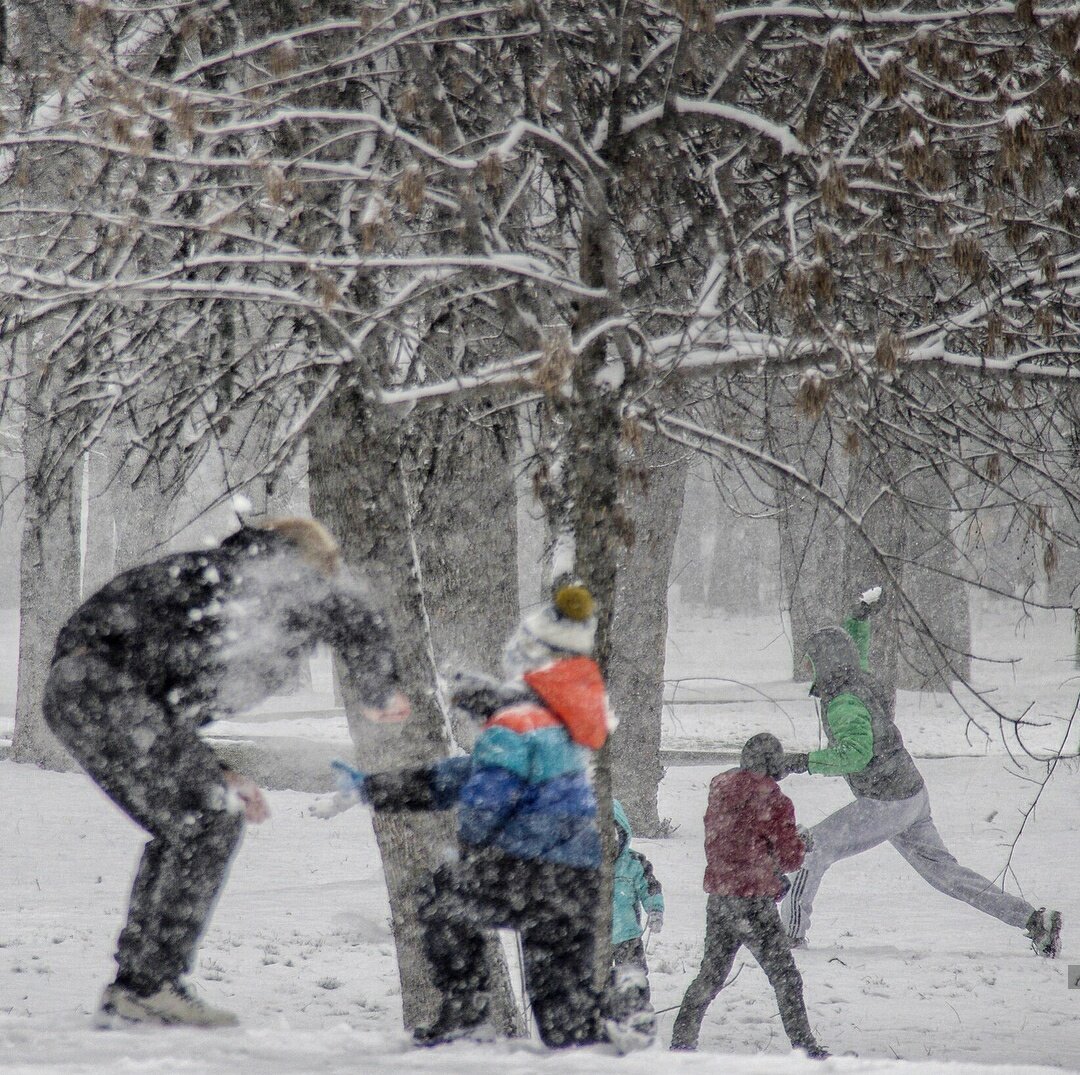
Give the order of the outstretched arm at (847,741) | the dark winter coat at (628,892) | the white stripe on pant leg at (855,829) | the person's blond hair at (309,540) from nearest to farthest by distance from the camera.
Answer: the person's blond hair at (309,540)
the dark winter coat at (628,892)
the outstretched arm at (847,741)
the white stripe on pant leg at (855,829)

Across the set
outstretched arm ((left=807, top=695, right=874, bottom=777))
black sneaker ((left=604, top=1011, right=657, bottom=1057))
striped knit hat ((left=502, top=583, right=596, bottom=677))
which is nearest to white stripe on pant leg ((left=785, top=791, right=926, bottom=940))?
outstretched arm ((left=807, top=695, right=874, bottom=777))

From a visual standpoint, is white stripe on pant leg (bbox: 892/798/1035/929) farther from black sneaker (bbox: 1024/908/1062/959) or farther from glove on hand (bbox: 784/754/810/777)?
glove on hand (bbox: 784/754/810/777)

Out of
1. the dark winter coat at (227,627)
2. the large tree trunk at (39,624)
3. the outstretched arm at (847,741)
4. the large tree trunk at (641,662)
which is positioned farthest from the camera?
the large tree trunk at (39,624)

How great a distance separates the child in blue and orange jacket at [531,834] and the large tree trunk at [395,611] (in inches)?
48.9

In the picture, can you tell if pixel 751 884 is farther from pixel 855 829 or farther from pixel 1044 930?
pixel 1044 930

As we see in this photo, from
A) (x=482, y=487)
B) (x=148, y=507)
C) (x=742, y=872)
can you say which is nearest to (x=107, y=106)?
(x=482, y=487)

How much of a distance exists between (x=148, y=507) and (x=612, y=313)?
522 inches

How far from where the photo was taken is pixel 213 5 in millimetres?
4980

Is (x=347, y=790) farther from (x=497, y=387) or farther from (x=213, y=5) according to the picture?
(x=213, y=5)

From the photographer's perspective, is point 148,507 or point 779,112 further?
point 148,507

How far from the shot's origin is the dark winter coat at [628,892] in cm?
556

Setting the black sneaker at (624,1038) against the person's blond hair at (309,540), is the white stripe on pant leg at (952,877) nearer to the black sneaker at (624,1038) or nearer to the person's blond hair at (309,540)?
the black sneaker at (624,1038)

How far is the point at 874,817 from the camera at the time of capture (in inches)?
280

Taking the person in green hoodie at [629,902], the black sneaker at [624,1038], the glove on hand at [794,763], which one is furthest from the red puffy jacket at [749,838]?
the black sneaker at [624,1038]
